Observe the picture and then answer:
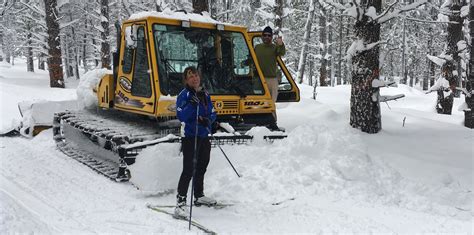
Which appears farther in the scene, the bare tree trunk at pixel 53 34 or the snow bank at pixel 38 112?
the bare tree trunk at pixel 53 34

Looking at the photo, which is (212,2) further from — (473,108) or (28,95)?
(473,108)

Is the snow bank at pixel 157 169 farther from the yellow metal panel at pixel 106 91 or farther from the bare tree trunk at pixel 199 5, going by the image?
the bare tree trunk at pixel 199 5

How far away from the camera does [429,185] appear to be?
20.6 feet

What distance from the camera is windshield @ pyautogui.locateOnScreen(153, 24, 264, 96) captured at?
759cm

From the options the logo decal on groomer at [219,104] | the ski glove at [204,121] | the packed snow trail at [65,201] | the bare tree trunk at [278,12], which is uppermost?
the bare tree trunk at [278,12]

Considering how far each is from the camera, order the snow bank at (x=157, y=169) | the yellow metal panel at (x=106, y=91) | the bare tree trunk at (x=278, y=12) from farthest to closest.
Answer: the bare tree trunk at (x=278, y=12) < the yellow metal panel at (x=106, y=91) < the snow bank at (x=157, y=169)

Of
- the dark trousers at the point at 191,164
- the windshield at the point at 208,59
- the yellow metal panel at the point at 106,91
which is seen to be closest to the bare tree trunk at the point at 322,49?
the windshield at the point at 208,59

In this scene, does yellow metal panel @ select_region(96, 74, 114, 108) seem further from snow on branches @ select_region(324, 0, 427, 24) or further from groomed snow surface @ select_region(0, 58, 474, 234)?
snow on branches @ select_region(324, 0, 427, 24)

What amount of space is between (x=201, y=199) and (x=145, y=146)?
1.41 metres

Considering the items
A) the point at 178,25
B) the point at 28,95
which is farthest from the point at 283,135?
the point at 28,95

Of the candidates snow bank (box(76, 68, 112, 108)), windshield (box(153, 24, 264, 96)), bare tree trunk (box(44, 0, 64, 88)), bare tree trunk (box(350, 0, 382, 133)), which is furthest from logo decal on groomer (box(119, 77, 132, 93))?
bare tree trunk (box(44, 0, 64, 88))

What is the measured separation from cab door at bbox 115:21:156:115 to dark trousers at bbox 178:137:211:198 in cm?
179

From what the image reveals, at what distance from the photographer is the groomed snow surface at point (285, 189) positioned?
5121mm

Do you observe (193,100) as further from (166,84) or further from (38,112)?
(38,112)
